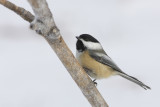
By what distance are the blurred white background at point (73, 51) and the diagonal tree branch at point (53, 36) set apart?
1.24m

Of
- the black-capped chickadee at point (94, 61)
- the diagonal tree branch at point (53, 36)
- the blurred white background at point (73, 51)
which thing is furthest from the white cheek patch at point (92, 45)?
the blurred white background at point (73, 51)

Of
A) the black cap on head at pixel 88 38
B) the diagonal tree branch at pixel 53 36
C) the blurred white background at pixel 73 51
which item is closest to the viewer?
the diagonal tree branch at pixel 53 36

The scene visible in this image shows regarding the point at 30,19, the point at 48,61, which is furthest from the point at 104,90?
the point at 30,19

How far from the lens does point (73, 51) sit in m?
3.04

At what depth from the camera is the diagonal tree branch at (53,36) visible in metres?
1.17

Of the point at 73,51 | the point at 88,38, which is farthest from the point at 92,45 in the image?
the point at 73,51

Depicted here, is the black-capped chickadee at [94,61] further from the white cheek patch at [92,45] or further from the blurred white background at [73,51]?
the blurred white background at [73,51]

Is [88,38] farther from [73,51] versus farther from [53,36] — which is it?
[73,51]

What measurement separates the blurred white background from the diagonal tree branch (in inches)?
48.9

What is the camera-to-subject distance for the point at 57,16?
3.53 m

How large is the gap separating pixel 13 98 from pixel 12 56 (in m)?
0.53

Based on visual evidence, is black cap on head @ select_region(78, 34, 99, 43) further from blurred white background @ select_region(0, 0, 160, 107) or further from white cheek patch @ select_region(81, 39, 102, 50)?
blurred white background @ select_region(0, 0, 160, 107)

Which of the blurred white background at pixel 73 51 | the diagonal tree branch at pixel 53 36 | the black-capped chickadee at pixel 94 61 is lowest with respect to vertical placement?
the diagonal tree branch at pixel 53 36

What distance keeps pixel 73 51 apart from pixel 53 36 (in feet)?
5.88
